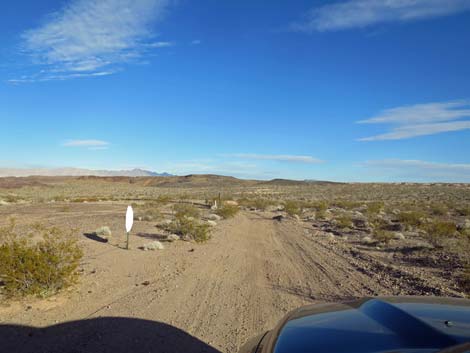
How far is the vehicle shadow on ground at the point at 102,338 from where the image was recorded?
212 inches

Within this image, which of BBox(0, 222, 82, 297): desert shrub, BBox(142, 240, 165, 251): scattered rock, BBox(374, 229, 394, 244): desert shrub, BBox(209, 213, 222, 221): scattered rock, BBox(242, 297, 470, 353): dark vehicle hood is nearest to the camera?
BBox(242, 297, 470, 353): dark vehicle hood

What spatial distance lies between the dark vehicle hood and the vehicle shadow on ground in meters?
2.90

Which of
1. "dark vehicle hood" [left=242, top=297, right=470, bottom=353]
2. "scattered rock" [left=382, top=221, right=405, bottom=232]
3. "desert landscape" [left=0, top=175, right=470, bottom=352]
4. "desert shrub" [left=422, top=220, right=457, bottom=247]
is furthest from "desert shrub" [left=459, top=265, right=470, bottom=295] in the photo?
"scattered rock" [left=382, top=221, right=405, bottom=232]

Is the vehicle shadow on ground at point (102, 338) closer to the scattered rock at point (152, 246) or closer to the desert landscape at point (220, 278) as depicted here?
the desert landscape at point (220, 278)

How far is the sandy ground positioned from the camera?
6.48m

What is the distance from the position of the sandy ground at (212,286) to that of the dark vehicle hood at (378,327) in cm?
293

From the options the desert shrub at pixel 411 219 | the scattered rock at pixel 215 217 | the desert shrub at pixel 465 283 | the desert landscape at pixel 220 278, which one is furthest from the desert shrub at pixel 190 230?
the desert shrub at pixel 411 219

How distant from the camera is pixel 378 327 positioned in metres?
2.56

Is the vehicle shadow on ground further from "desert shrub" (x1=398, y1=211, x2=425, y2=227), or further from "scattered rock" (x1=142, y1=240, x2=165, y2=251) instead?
"desert shrub" (x1=398, y1=211, x2=425, y2=227)

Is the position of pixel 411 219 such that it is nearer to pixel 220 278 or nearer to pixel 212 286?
pixel 220 278

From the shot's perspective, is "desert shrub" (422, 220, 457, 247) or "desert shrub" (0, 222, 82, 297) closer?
"desert shrub" (0, 222, 82, 297)

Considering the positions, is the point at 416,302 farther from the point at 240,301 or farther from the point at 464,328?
the point at 240,301

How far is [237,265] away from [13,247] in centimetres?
565

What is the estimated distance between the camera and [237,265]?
438 inches
